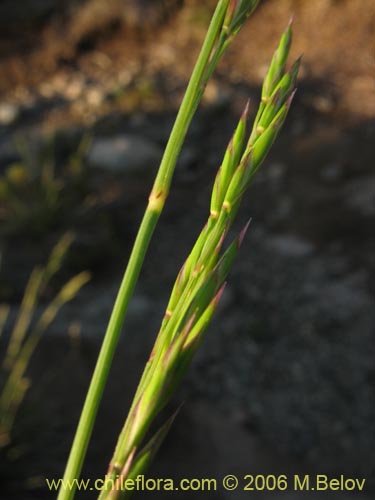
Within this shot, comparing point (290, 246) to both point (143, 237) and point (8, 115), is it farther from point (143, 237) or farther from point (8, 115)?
point (143, 237)

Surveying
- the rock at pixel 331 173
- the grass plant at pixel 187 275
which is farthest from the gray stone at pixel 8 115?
the grass plant at pixel 187 275

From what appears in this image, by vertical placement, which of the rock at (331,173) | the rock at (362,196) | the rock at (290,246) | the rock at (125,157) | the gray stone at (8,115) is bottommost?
the rock at (290,246)

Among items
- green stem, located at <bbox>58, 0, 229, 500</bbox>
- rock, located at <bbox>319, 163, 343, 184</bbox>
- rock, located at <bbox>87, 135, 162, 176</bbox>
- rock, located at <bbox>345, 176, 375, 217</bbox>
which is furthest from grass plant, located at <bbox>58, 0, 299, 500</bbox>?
rock, located at <bbox>87, 135, 162, 176</bbox>

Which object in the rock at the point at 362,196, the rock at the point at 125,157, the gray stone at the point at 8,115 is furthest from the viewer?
the gray stone at the point at 8,115

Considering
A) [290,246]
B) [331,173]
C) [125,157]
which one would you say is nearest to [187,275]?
[290,246]

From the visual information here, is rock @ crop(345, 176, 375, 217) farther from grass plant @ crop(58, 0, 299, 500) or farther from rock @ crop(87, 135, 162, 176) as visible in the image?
grass plant @ crop(58, 0, 299, 500)

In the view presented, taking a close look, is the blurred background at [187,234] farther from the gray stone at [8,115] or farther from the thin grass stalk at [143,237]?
the thin grass stalk at [143,237]
